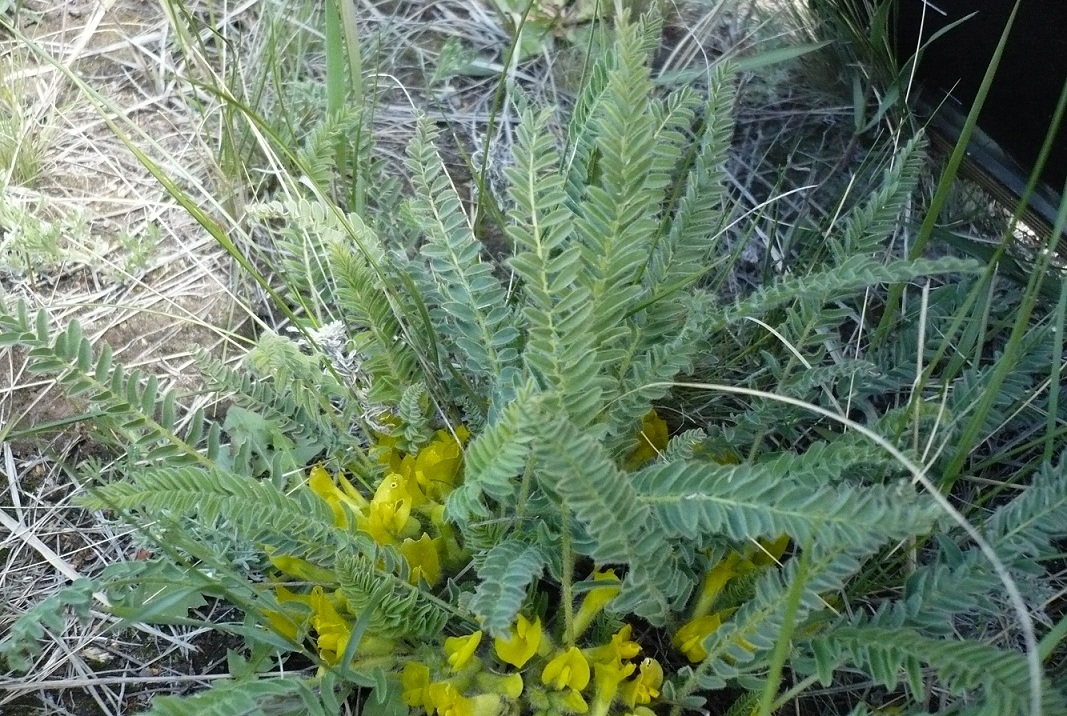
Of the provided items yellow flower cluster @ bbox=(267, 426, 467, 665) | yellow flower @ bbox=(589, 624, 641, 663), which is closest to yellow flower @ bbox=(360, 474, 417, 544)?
yellow flower cluster @ bbox=(267, 426, 467, 665)

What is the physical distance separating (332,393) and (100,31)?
970 mm

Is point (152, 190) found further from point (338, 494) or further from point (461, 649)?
point (461, 649)

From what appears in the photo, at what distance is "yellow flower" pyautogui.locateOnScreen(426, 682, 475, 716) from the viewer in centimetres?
77

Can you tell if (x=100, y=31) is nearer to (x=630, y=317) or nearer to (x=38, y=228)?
(x=38, y=228)

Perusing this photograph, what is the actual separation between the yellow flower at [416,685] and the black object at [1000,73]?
3.12 feet

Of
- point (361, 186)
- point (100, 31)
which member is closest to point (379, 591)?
point (361, 186)

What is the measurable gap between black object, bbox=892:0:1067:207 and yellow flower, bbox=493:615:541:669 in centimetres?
86

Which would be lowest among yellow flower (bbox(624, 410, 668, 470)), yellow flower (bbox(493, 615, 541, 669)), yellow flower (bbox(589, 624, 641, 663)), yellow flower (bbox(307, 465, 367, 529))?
yellow flower (bbox(589, 624, 641, 663))

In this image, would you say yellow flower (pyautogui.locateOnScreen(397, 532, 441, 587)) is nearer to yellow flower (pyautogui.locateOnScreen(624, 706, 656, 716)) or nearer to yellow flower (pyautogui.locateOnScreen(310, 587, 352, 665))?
yellow flower (pyautogui.locateOnScreen(310, 587, 352, 665))

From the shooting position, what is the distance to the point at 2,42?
4.82 feet

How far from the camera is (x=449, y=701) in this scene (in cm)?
77

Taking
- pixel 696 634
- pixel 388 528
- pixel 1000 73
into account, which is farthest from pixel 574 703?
pixel 1000 73

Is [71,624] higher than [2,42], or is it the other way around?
[2,42]

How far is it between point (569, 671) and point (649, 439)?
0.94ft
